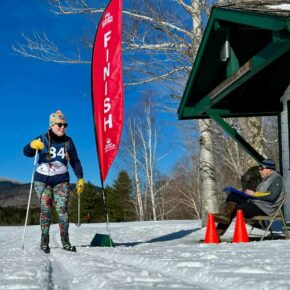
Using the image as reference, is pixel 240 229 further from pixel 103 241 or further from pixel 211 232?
pixel 103 241

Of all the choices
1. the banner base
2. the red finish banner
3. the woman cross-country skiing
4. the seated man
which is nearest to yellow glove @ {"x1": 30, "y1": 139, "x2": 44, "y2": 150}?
the woman cross-country skiing

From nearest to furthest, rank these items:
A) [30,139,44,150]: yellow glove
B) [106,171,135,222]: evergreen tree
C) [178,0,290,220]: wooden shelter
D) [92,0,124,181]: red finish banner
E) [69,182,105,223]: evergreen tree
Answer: [30,139,44,150]: yellow glove < [178,0,290,220]: wooden shelter < [92,0,124,181]: red finish banner < [106,171,135,222]: evergreen tree < [69,182,105,223]: evergreen tree

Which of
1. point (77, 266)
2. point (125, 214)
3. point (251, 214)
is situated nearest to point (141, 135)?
point (125, 214)

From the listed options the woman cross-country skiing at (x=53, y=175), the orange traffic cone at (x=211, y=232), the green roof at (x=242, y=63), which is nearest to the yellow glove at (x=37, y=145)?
the woman cross-country skiing at (x=53, y=175)

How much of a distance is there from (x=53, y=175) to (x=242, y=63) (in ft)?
15.6

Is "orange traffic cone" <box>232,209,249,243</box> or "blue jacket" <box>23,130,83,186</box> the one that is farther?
"orange traffic cone" <box>232,209,249,243</box>

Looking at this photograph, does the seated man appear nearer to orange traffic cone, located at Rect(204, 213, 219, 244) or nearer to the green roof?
orange traffic cone, located at Rect(204, 213, 219, 244)

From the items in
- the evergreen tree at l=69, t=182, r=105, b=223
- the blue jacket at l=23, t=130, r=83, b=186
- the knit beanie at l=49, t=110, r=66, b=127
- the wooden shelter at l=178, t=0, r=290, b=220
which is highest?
the wooden shelter at l=178, t=0, r=290, b=220

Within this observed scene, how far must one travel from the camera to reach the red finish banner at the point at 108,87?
278 inches

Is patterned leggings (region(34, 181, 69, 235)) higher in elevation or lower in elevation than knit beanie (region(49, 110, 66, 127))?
lower

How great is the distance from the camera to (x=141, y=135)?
32.8 m

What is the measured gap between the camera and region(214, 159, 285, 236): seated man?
6.82 metres

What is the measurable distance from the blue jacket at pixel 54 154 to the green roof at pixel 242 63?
2.87 metres

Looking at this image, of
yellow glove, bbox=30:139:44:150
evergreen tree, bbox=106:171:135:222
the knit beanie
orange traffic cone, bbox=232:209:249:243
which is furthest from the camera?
evergreen tree, bbox=106:171:135:222
